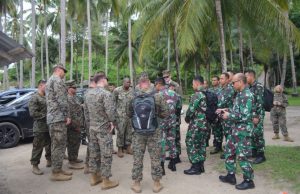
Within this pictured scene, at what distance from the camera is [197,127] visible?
6824 mm

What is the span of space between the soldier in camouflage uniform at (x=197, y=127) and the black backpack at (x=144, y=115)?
1.08 metres

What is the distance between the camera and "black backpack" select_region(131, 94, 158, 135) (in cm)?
586

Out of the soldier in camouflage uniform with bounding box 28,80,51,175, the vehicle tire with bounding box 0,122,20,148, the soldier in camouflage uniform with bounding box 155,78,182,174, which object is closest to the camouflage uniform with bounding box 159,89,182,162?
the soldier in camouflage uniform with bounding box 155,78,182,174

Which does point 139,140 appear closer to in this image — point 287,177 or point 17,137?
point 287,177

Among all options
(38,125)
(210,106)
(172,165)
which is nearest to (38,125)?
(38,125)

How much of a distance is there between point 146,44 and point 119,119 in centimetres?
475

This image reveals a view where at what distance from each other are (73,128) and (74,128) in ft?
0.07

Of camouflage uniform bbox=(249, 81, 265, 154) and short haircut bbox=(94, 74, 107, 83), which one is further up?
short haircut bbox=(94, 74, 107, 83)

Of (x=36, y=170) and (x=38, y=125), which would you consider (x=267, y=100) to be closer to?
(x=38, y=125)

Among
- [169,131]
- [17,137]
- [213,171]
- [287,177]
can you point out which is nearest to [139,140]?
[169,131]

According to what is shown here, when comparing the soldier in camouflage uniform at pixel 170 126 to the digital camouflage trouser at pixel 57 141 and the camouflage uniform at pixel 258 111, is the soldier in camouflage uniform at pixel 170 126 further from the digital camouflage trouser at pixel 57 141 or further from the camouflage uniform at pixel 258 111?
the digital camouflage trouser at pixel 57 141

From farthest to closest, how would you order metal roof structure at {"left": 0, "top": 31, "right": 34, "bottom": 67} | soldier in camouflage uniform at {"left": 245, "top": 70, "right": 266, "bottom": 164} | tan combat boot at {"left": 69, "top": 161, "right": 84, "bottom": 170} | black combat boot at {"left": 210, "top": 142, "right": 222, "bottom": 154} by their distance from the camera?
black combat boot at {"left": 210, "top": 142, "right": 222, "bottom": 154} < tan combat boot at {"left": 69, "top": 161, "right": 84, "bottom": 170} < soldier in camouflage uniform at {"left": 245, "top": 70, "right": 266, "bottom": 164} < metal roof structure at {"left": 0, "top": 31, "right": 34, "bottom": 67}

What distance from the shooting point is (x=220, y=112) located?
6199mm

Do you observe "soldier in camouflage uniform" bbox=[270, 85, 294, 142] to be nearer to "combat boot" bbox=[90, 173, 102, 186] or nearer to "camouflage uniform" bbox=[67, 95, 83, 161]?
"camouflage uniform" bbox=[67, 95, 83, 161]
